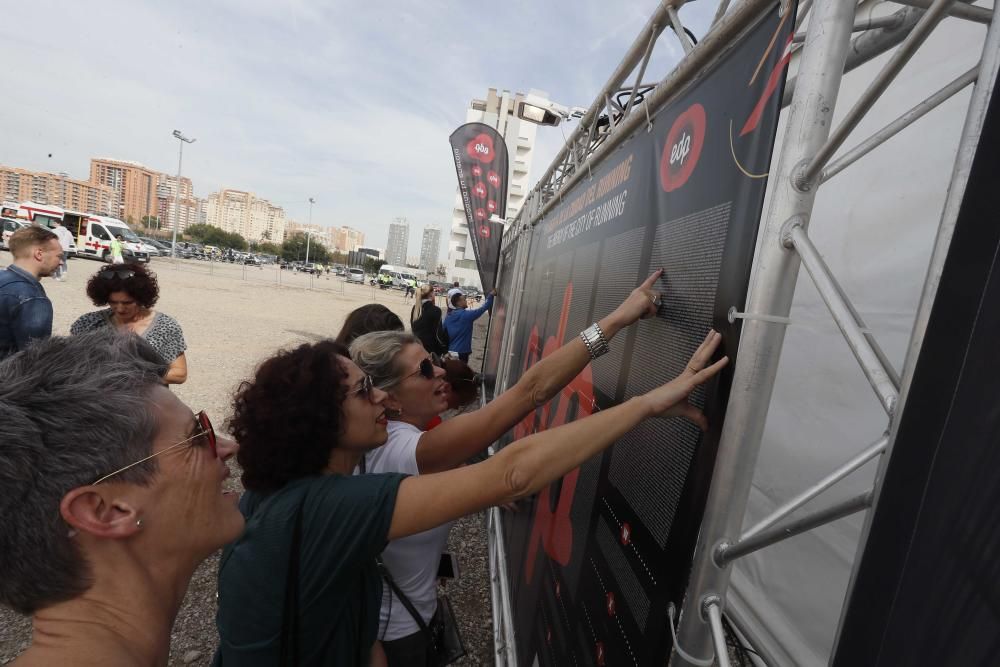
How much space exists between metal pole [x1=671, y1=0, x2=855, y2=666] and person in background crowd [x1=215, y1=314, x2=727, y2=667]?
111mm

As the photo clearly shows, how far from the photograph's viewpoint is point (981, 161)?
453 millimetres

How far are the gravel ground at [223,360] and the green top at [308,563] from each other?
1.83ft

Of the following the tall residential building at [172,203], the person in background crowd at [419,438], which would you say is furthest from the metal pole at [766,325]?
the tall residential building at [172,203]

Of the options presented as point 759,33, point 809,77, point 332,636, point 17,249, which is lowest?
point 332,636

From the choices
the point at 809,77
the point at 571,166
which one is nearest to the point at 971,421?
the point at 809,77

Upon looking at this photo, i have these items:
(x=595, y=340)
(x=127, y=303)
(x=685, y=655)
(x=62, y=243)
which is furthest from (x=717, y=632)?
(x=62, y=243)

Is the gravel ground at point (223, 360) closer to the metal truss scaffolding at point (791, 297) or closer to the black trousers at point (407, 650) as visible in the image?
the black trousers at point (407, 650)

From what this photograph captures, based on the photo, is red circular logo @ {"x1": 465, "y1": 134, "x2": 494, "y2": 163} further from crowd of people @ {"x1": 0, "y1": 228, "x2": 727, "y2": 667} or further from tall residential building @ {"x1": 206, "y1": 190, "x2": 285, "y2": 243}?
tall residential building @ {"x1": 206, "y1": 190, "x2": 285, "y2": 243}

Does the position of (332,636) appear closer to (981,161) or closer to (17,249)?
(981,161)

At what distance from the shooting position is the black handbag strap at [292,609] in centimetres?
119

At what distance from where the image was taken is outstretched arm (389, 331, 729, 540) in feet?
3.84

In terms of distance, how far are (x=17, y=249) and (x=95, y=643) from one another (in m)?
3.65

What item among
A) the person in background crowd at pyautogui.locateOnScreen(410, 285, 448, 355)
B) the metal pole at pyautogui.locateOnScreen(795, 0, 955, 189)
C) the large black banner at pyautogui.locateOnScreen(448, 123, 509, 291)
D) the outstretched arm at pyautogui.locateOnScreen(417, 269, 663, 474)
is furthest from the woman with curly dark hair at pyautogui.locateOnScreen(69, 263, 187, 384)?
the large black banner at pyautogui.locateOnScreen(448, 123, 509, 291)

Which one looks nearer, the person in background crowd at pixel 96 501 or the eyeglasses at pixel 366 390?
the person in background crowd at pixel 96 501
